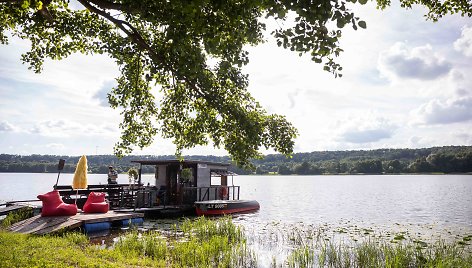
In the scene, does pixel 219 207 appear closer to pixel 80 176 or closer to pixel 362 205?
pixel 80 176

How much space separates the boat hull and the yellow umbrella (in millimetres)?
9095

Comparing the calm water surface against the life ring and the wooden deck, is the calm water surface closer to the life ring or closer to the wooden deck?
the life ring

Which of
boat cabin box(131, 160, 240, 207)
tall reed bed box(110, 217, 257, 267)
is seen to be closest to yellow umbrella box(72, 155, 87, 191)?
tall reed bed box(110, 217, 257, 267)

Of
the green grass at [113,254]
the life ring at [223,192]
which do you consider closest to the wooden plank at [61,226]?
the green grass at [113,254]

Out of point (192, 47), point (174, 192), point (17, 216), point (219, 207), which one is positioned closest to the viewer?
point (192, 47)

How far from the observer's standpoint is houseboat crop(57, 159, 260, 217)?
22578mm

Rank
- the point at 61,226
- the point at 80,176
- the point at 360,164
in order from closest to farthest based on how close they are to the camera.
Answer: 1. the point at 61,226
2. the point at 80,176
3. the point at 360,164

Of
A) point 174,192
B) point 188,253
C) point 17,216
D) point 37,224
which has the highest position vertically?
point 174,192

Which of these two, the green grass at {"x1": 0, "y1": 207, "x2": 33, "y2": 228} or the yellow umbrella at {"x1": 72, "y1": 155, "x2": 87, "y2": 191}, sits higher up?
the yellow umbrella at {"x1": 72, "y1": 155, "x2": 87, "y2": 191}

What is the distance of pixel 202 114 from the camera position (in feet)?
33.6

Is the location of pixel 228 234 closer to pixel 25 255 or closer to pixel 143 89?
pixel 143 89

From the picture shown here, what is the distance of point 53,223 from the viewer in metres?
13.8

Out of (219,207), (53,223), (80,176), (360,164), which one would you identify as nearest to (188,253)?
(53,223)

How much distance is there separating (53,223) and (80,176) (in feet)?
11.7
